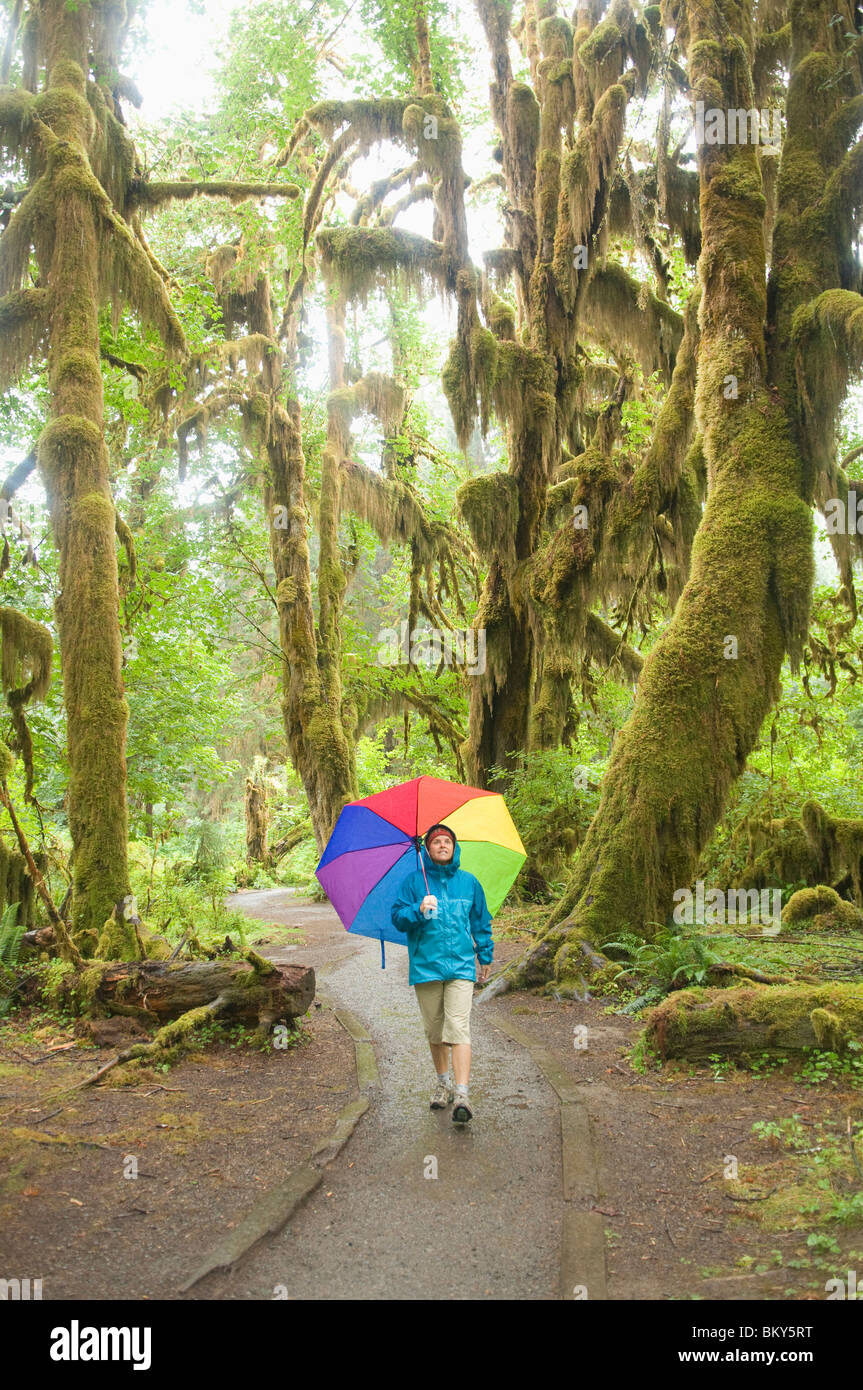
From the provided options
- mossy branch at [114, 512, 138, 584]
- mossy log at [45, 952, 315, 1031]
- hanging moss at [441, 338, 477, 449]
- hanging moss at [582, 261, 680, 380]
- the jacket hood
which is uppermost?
hanging moss at [582, 261, 680, 380]

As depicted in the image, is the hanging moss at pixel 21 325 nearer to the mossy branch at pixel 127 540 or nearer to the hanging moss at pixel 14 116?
the hanging moss at pixel 14 116

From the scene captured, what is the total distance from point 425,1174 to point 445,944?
1.31 m

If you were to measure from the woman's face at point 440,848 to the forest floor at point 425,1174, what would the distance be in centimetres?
164

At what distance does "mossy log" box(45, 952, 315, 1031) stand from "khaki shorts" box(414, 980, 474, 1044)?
2311 millimetres

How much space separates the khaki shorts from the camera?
555 cm

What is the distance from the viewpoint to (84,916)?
923 centimetres

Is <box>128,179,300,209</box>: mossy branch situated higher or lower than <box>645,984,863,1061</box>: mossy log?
higher

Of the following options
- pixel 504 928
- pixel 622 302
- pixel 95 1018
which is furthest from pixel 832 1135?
pixel 622 302

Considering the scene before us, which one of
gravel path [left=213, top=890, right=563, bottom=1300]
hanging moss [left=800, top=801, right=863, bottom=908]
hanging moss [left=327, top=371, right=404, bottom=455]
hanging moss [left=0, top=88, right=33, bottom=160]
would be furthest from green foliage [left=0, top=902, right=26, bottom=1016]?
hanging moss [left=327, top=371, right=404, bottom=455]

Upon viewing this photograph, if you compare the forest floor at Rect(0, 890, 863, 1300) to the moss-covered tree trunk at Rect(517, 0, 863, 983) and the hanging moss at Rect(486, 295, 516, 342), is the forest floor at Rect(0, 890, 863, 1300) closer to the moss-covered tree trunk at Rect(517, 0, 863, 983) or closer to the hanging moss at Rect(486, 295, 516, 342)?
the moss-covered tree trunk at Rect(517, 0, 863, 983)

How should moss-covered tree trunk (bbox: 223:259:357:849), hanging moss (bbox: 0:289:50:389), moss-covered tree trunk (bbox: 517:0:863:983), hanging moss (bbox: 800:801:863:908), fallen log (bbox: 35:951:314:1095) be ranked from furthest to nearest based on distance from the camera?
moss-covered tree trunk (bbox: 223:259:357:849) < hanging moss (bbox: 800:801:863:908) < hanging moss (bbox: 0:289:50:389) < moss-covered tree trunk (bbox: 517:0:863:983) < fallen log (bbox: 35:951:314:1095)

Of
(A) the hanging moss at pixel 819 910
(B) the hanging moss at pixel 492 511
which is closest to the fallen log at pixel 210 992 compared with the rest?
(A) the hanging moss at pixel 819 910

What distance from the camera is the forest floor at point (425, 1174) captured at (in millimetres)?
3684

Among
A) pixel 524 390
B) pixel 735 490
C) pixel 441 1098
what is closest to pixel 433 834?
pixel 441 1098
